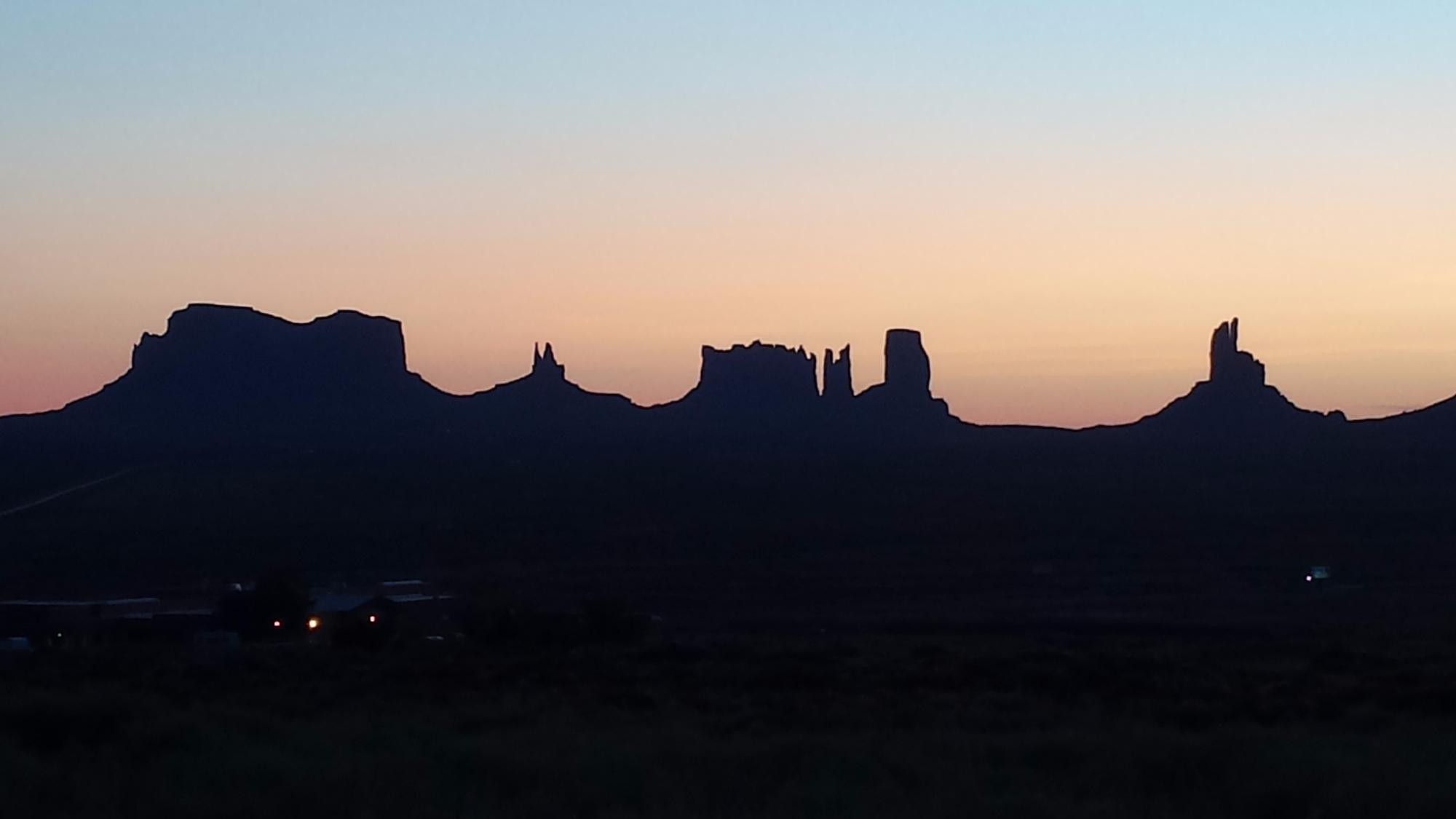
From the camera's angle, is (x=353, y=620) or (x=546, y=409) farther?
(x=546, y=409)

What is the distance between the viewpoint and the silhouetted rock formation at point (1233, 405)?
10081cm

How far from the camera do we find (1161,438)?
3738 inches

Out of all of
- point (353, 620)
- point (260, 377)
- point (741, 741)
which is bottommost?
point (353, 620)

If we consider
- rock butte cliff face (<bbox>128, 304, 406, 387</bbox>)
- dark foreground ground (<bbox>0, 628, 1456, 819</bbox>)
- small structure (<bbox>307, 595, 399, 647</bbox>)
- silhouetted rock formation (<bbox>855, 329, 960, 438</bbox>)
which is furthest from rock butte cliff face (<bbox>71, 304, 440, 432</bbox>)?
dark foreground ground (<bbox>0, 628, 1456, 819</bbox>)

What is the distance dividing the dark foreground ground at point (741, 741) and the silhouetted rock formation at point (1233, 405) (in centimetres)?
7161

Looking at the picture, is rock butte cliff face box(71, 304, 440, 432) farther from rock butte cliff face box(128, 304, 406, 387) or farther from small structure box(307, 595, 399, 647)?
small structure box(307, 595, 399, 647)

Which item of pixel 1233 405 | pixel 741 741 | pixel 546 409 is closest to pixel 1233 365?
pixel 1233 405

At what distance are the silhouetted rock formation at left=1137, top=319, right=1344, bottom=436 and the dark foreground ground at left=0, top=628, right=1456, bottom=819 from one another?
235 ft

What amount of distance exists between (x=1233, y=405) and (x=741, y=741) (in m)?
92.1

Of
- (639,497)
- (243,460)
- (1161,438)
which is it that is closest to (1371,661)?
(639,497)

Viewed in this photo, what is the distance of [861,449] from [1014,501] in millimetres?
30691

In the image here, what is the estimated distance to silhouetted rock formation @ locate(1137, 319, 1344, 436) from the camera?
3969 inches

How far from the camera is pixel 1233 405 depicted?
104562 mm

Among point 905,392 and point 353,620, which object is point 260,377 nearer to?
point 905,392
